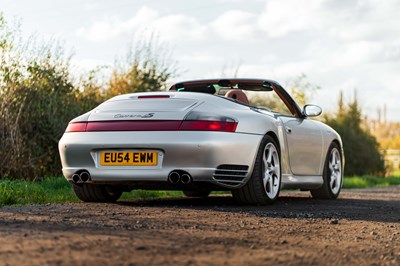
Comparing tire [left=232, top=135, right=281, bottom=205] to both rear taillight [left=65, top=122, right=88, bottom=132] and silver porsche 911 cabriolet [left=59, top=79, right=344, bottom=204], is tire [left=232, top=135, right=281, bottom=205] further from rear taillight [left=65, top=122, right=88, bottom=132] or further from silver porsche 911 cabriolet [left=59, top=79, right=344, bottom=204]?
rear taillight [left=65, top=122, right=88, bottom=132]

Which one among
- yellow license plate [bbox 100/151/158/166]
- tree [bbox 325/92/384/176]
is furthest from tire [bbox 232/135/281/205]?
tree [bbox 325/92/384/176]

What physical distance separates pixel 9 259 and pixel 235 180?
12.4 ft

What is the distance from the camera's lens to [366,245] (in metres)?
5.22

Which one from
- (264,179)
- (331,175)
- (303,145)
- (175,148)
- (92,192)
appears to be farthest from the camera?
(331,175)

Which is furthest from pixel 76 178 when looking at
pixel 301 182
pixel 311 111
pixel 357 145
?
pixel 357 145

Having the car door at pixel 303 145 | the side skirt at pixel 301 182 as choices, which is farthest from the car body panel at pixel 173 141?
the side skirt at pixel 301 182

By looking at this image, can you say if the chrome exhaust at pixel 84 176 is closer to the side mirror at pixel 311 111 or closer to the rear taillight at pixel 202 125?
the rear taillight at pixel 202 125

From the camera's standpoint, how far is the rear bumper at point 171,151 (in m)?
7.26

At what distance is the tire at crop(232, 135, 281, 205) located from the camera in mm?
7742

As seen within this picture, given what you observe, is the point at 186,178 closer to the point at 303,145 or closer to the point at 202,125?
the point at 202,125

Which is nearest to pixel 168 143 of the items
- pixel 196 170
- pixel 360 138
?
pixel 196 170

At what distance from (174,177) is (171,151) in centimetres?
25

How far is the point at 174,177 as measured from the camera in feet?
24.0

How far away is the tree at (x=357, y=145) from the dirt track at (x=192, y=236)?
51.1 feet
